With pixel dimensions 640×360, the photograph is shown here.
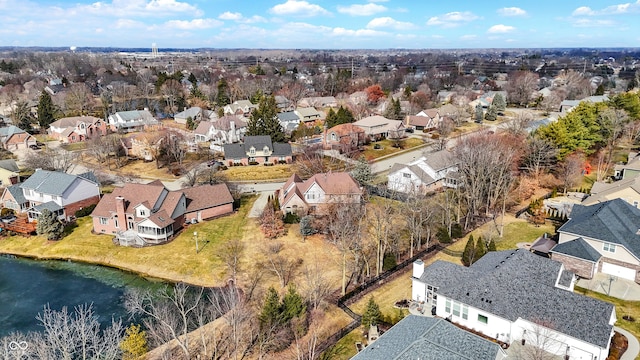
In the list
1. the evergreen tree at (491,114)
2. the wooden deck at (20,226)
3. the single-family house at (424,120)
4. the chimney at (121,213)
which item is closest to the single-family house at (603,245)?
the chimney at (121,213)

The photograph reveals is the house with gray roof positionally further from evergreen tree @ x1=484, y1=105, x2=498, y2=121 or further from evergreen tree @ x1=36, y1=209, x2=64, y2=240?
evergreen tree @ x1=484, y1=105, x2=498, y2=121

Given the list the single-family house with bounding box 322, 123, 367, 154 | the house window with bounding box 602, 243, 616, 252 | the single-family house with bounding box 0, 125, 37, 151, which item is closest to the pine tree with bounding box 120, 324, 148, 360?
the house window with bounding box 602, 243, 616, 252

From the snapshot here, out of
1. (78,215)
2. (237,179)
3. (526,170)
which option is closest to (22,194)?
(78,215)

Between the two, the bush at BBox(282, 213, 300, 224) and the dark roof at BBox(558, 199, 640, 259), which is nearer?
the dark roof at BBox(558, 199, 640, 259)

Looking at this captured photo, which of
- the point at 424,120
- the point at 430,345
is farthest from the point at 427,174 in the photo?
the point at 424,120

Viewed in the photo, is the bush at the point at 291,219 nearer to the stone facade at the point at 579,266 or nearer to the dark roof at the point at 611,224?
the stone facade at the point at 579,266

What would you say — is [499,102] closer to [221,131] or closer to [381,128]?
[381,128]
